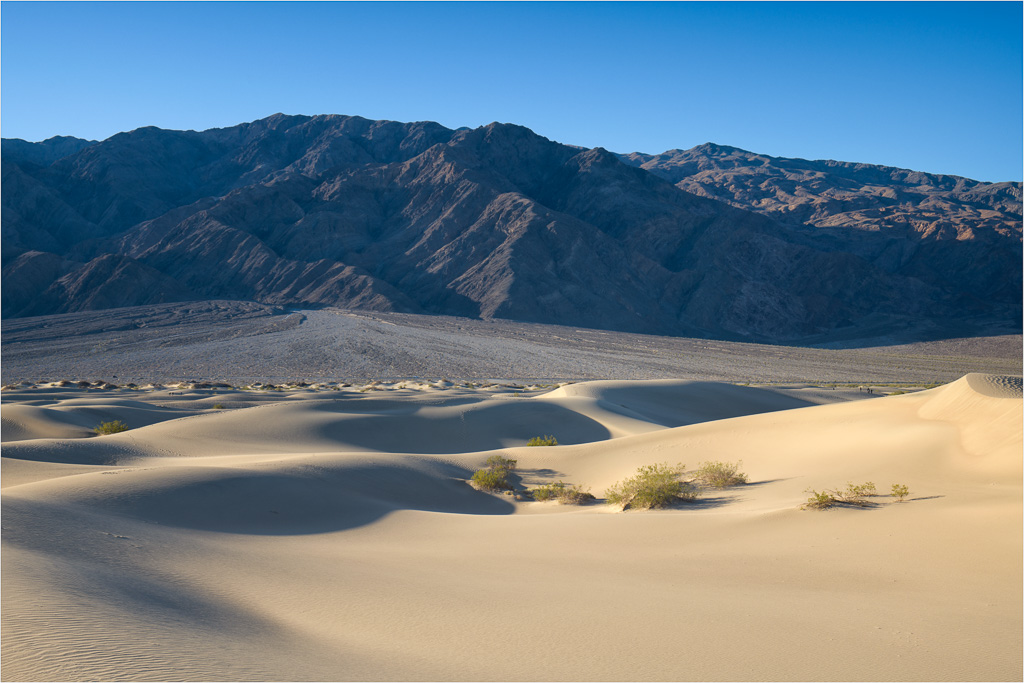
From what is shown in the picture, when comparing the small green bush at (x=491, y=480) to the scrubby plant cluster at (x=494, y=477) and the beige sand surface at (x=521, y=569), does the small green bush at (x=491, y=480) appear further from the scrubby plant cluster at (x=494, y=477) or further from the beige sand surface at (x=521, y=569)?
the beige sand surface at (x=521, y=569)

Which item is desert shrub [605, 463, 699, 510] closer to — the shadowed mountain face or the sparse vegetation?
the sparse vegetation

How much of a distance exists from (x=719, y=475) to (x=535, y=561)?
577 cm

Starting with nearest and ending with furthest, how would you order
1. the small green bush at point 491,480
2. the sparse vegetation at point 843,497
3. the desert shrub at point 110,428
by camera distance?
the sparse vegetation at point 843,497, the small green bush at point 491,480, the desert shrub at point 110,428

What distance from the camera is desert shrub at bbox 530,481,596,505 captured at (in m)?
12.5

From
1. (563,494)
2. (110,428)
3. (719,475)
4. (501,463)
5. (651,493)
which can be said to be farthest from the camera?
(110,428)

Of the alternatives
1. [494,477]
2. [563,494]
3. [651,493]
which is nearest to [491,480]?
[494,477]

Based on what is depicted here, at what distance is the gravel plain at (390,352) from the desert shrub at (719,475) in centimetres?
3326

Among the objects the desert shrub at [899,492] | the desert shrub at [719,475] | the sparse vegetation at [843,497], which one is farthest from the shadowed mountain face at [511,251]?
the desert shrub at [899,492]

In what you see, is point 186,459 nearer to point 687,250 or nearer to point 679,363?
point 679,363

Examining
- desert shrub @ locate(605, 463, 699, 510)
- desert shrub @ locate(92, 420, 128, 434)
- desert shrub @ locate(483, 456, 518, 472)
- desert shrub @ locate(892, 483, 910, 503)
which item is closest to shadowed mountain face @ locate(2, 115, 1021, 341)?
desert shrub @ locate(92, 420, 128, 434)

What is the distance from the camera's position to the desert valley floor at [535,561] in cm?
464

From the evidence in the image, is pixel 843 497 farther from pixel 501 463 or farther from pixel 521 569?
pixel 501 463

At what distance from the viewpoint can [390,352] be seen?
5297 cm

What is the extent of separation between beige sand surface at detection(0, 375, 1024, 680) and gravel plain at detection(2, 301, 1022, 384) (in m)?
33.5
